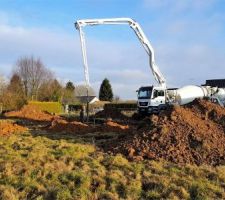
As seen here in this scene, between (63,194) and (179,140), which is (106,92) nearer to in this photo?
(179,140)

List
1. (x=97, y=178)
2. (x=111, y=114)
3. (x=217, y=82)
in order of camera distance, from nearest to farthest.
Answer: (x=97, y=178)
(x=111, y=114)
(x=217, y=82)

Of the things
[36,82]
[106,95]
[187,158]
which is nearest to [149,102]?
[187,158]

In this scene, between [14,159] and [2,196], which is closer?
[2,196]

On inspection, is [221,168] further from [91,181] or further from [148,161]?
[91,181]

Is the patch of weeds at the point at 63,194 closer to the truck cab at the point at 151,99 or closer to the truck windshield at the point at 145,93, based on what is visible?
the truck cab at the point at 151,99

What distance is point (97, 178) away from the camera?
12.3 meters

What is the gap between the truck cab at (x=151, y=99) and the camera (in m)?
40.6

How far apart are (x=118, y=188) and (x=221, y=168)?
3338 mm

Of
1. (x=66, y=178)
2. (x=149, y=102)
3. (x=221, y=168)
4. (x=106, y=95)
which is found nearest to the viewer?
(x=66, y=178)

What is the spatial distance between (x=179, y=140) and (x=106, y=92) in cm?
9071

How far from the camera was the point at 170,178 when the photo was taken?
40.2ft

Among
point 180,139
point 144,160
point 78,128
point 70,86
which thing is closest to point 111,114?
point 78,128

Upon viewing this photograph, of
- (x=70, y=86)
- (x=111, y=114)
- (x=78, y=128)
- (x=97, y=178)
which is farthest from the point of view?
(x=70, y=86)

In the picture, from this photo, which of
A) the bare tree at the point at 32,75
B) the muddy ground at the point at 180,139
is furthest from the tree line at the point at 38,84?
the muddy ground at the point at 180,139
